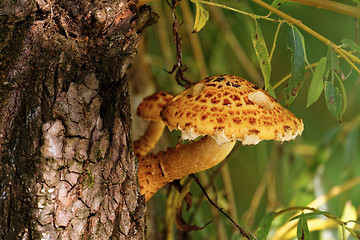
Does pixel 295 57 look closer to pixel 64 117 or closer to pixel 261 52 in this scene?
pixel 261 52

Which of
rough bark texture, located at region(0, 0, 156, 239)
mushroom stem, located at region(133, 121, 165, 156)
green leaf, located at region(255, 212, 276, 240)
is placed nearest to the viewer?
rough bark texture, located at region(0, 0, 156, 239)

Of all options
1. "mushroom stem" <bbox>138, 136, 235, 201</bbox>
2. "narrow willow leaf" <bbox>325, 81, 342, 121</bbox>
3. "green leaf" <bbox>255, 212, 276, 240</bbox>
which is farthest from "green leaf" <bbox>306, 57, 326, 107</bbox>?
"green leaf" <bbox>255, 212, 276, 240</bbox>

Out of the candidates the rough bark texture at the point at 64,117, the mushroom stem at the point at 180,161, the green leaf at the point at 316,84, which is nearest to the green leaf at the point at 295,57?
the green leaf at the point at 316,84

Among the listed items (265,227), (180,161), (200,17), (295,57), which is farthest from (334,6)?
(265,227)

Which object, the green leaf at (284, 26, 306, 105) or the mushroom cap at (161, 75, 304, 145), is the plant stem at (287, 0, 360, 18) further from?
the mushroom cap at (161, 75, 304, 145)

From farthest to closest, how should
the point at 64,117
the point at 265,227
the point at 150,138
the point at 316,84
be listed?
the point at 150,138 < the point at 265,227 < the point at 316,84 < the point at 64,117

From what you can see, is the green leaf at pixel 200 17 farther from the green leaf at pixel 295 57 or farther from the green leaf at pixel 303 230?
the green leaf at pixel 303 230

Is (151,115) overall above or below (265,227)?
above

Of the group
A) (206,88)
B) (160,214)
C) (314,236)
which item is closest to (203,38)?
(160,214)
